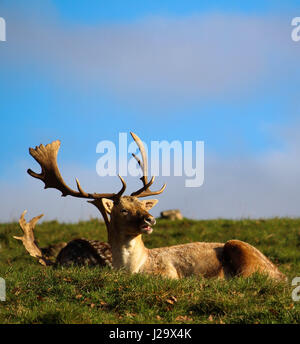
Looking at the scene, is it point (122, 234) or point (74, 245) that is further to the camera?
point (74, 245)

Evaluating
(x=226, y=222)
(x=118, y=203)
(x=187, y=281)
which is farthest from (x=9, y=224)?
(x=187, y=281)

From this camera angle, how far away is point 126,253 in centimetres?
1060

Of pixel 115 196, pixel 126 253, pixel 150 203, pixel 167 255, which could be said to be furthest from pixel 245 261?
pixel 115 196

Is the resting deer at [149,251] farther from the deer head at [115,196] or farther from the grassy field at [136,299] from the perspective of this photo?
the grassy field at [136,299]

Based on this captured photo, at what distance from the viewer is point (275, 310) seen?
787 centimetres

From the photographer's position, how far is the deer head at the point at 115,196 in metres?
10.4

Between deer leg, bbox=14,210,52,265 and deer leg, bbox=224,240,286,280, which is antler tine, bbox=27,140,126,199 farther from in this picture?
deer leg, bbox=224,240,286,280

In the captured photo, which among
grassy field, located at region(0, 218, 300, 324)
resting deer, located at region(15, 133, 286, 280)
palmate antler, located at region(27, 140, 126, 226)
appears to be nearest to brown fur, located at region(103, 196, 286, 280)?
resting deer, located at region(15, 133, 286, 280)

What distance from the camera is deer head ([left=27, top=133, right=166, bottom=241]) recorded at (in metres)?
10.4

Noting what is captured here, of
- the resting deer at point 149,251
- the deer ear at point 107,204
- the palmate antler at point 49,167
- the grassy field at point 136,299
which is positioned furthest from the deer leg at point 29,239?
the deer ear at point 107,204

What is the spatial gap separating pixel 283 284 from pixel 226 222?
10.3m

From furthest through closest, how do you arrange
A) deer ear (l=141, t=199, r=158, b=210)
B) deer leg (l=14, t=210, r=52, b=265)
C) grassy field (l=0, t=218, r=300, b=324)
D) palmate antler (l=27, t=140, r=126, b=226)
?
deer leg (l=14, t=210, r=52, b=265)
palmate antler (l=27, t=140, r=126, b=226)
deer ear (l=141, t=199, r=158, b=210)
grassy field (l=0, t=218, r=300, b=324)

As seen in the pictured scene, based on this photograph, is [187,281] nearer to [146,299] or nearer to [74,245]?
[146,299]
